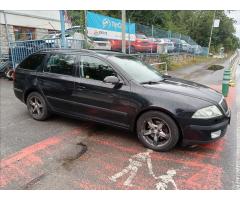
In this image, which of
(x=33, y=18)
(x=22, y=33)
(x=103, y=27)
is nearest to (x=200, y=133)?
(x=103, y=27)

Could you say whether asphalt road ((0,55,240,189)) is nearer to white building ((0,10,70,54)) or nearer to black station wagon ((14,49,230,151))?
black station wagon ((14,49,230,151))

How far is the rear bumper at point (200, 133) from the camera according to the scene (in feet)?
12.8

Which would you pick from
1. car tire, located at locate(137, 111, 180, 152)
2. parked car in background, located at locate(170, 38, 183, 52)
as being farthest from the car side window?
parked car in background, located at locate(170, 38, 183, 52)

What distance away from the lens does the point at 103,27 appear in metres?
12.8

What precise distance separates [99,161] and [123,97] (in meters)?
1.15

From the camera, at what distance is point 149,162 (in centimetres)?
388

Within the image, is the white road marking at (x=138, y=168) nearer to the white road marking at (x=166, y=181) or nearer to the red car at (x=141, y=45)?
the white road marking at (x=166, y=181)

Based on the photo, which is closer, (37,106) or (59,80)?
(59,80)

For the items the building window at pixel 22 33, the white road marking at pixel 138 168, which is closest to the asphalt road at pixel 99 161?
the white road marking at pixel 138 168

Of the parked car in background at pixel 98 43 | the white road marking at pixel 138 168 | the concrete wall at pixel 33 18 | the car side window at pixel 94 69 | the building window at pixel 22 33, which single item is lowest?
the white road marking at pixel 138 168

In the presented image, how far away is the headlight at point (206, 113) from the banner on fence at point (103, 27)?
867 cm

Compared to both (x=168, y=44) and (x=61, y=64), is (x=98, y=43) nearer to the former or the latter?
(x=61, y=64)

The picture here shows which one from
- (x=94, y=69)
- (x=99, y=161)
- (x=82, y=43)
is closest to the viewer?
(x=99, y=161)

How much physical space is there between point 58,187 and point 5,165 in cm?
107
